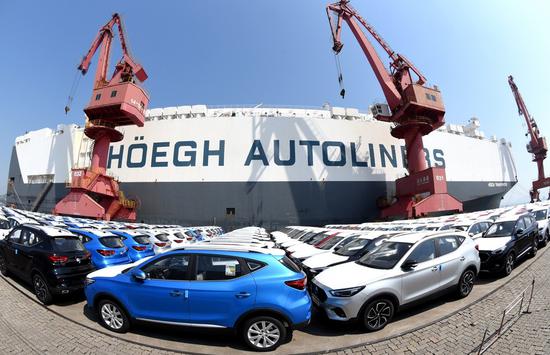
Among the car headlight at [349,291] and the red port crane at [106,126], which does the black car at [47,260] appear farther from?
the red port crane at [106,126]

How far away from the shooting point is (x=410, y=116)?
25.5 m

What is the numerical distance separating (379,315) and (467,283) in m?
2.76

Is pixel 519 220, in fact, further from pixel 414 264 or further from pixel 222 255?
pixel 222 255

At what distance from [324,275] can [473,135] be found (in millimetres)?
46181

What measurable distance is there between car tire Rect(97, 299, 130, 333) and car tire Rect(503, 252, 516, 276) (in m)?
9.08

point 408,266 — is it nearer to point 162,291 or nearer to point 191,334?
point 191,334

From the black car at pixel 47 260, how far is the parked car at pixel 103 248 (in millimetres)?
848

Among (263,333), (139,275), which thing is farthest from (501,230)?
(139,275)

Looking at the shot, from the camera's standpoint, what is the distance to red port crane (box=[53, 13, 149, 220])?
2398 cm

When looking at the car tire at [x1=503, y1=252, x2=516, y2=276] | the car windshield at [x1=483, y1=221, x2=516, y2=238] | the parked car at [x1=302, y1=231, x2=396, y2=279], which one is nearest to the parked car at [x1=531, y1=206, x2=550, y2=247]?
the car windshield at [x1=483, y1=221, x2=516, y2=238]

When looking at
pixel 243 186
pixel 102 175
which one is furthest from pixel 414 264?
pixel 102 175

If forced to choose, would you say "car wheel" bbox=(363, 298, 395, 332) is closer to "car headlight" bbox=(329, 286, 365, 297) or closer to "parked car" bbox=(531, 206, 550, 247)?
"car headlight" bbox=(329, 286, 365, 297)

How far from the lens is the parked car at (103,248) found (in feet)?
24.3

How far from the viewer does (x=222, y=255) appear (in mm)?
4352
